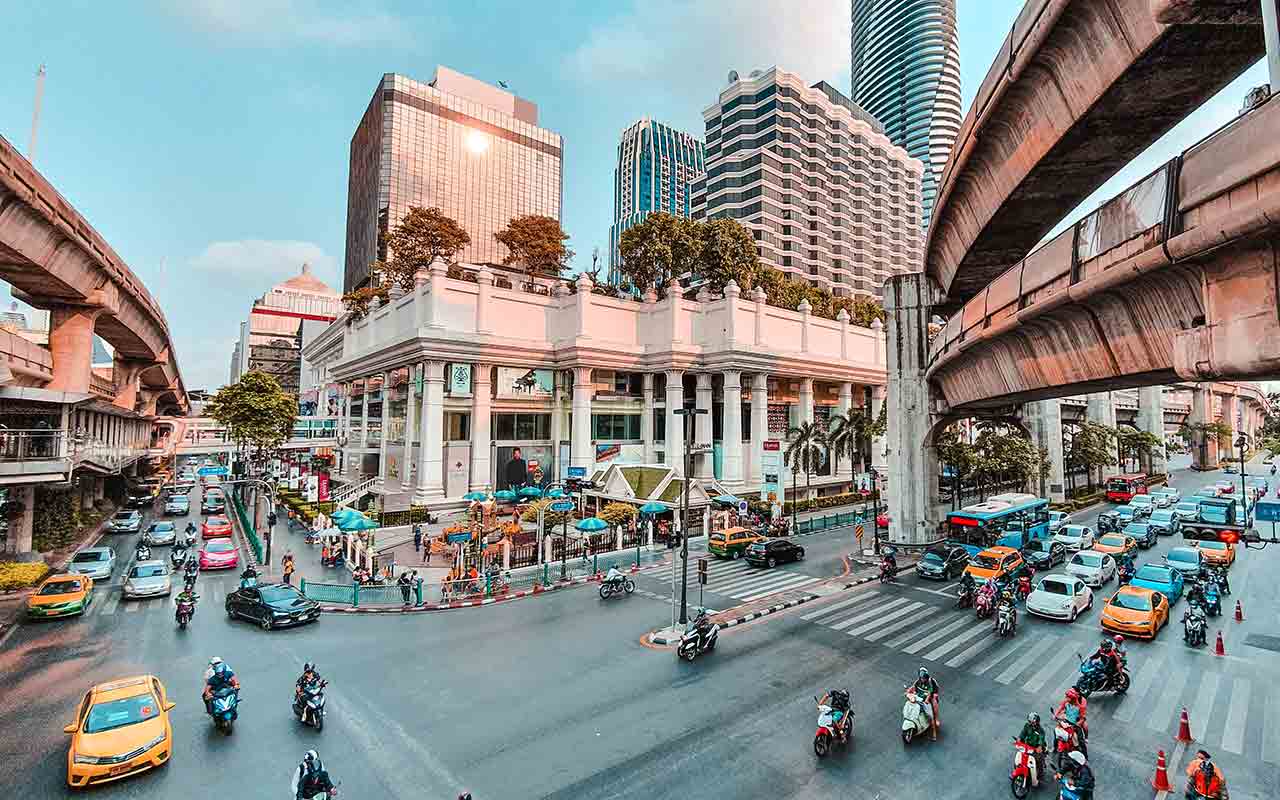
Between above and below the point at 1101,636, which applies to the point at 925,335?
above

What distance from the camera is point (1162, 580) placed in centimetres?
2153

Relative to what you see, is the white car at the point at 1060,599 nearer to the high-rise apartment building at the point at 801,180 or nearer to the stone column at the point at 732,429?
the stone column at the point at 732,429

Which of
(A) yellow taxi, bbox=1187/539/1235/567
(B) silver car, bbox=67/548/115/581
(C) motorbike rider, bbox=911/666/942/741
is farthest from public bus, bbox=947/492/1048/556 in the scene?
(B) silver car, bbox=67/548/115/581

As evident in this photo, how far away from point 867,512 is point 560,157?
121m

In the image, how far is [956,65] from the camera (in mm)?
166000

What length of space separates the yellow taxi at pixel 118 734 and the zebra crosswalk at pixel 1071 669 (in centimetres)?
1702

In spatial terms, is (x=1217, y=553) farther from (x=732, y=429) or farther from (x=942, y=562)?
(x=732, y=429)

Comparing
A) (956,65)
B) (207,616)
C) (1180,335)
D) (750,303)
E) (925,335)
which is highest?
(956,65)

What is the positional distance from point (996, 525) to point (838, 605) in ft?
44.4

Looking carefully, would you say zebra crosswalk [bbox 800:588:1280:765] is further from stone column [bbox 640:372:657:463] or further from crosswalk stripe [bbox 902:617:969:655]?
stone column [bbox 640:372:657:463]

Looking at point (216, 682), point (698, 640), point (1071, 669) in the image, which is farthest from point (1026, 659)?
point (216, 682)

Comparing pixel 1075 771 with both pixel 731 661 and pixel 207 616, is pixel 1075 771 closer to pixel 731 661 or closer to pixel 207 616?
pixel 731 661

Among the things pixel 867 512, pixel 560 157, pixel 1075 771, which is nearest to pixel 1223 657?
pixel 1075 771

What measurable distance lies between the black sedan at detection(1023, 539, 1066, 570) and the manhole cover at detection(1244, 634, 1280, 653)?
8.17 metres
